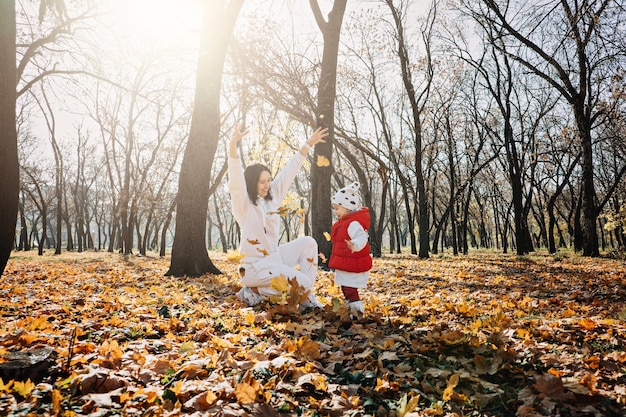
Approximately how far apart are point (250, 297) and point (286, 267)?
0.69 m

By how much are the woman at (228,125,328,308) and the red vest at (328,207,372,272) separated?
39 centimetres

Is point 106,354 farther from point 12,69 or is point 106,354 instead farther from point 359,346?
point 12,69

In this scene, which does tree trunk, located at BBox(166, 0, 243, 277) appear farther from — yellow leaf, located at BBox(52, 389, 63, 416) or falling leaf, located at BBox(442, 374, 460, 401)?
falling leaf, located at BBox(442, 374, 460, 401)

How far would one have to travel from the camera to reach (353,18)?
1944cm

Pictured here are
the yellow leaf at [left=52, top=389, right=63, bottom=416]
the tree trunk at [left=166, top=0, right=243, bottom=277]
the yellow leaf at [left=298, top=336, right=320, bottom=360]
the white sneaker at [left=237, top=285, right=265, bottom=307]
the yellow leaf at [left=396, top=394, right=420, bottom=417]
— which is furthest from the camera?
the tree trunk at [left=166, top=0, right=243, bottom=277]

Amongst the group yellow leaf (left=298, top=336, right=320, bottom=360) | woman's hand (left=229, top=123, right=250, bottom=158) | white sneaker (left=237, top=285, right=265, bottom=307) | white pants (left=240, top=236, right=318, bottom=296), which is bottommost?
yellow leaf (left=298, top=336, right=320, bottom=360)

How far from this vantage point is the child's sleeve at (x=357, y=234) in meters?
4.14

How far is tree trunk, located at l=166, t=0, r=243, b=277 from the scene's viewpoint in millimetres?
7848

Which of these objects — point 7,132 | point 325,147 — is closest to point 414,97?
point 325,147

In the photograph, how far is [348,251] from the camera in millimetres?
4387

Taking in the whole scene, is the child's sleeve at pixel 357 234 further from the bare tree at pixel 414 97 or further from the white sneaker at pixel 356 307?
the bare tree at pixel 414 97

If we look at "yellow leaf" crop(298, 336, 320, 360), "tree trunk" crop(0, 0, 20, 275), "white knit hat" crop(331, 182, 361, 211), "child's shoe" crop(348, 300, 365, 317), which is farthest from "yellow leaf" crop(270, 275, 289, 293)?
"tree trunk" crop(0, 0, 20, 275)

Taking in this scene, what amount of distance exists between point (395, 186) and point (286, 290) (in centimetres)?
2722

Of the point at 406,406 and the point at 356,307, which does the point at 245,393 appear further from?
the point at 356,307
